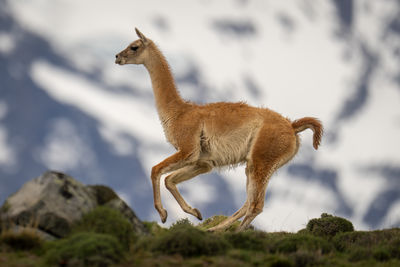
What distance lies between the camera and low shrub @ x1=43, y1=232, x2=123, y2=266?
7.48 meters

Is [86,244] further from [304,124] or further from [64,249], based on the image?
[304,124]

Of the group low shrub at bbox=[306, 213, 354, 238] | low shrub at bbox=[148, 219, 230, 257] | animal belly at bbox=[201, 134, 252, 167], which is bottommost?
low shrub at bbox=[148, 219, 230, 257]

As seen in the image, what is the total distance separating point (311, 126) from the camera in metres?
13.1

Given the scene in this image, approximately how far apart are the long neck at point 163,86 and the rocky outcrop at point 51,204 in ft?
13.4

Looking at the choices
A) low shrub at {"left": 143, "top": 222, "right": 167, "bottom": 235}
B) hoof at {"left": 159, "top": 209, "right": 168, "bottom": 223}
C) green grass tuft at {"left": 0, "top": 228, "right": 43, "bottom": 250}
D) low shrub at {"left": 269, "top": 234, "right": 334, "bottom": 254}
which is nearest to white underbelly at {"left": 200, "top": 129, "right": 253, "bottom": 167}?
hoof at {"left": 159, "top": 209, "right": 168, "bottom": 223}

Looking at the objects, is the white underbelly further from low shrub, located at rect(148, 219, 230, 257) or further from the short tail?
low shrub, located at rect(148, 219, 230, 257)

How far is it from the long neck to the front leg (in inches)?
58.7

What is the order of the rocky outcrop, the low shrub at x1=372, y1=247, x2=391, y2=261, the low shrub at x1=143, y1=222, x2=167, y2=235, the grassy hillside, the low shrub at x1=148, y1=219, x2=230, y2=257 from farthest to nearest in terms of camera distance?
the low shrub at x1=143, y1=222, x2=167, y2=235, the low shrub at x1=372, y1=247, x2=391, y2=261, the rocky outcrop, the low shrub at x1=148, y1=219, x2=230, y2=257, the grassy hillside

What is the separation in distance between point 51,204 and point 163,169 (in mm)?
3542

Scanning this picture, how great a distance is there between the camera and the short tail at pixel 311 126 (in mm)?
13070

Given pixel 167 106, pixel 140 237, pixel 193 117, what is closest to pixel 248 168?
pixel 193 117

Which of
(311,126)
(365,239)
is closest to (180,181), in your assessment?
(311,126)

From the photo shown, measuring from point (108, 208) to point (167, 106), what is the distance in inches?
188

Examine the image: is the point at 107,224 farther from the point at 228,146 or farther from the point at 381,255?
the point at 381,255
